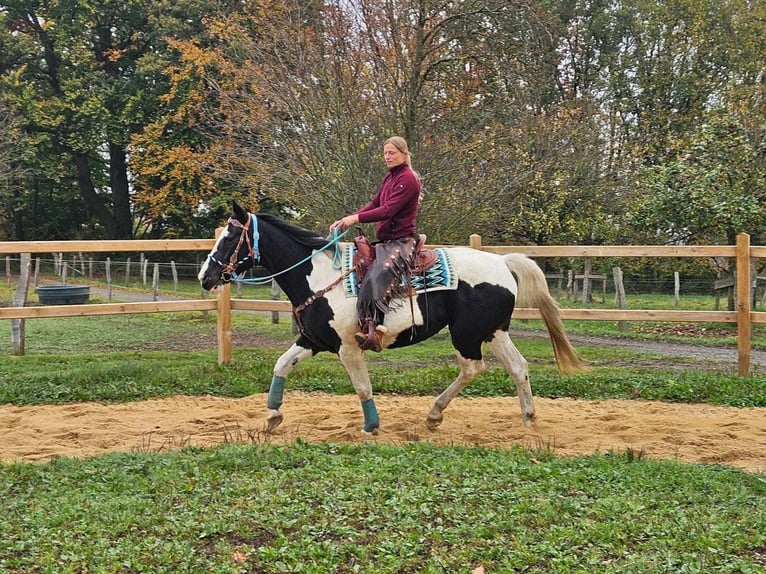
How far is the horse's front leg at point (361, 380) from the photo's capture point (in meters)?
6.33

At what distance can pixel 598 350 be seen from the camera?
12.0 metres

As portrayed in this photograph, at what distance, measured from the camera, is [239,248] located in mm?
6359

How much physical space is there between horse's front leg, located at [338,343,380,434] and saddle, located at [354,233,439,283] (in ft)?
2.08

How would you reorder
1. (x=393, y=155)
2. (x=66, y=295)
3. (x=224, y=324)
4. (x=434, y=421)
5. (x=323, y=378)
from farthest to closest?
1. (x=66, y=295)
2. (x=224, y=324)
3. (x=323, y=378)
4. (x=434, y=421)
5. (x=393, y=155)

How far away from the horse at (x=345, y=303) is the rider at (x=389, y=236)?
16 centimetres

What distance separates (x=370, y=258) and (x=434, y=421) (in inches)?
64.5

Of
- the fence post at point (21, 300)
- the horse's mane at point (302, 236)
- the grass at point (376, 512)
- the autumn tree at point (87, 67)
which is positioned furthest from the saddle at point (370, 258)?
the autumn tree at point (87, 67)

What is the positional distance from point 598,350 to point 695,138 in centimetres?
761

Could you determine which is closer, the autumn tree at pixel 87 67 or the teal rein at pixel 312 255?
the teal rein at pixel 312 255

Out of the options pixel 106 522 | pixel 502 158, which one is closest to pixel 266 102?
pixel 502 158

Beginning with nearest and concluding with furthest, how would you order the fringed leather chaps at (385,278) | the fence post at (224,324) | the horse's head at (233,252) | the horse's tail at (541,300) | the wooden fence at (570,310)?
the fringed leather chaps at (385,278) < the horse's head at (233,252) < the horse's tail at (541,300) < the wooden fence at (570,310) < the fence post at (224,324)

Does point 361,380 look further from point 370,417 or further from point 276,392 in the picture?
point 276,392

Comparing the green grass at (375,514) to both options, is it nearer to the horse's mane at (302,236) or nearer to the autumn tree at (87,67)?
the horse's mane at (302,236)

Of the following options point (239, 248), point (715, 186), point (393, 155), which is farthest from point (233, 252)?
point (715, 186)
